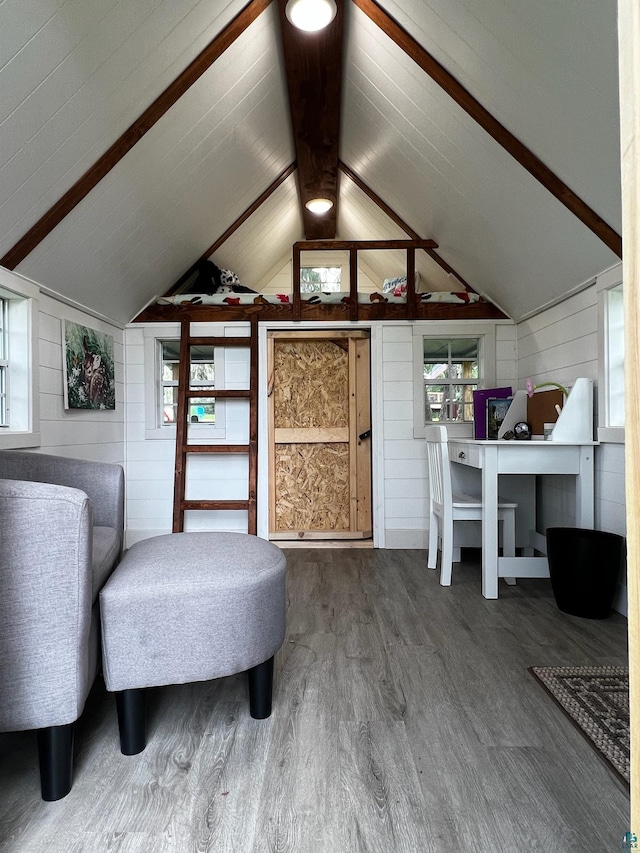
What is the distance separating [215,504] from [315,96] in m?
2.64

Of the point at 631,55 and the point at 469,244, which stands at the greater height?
the point at 469,244

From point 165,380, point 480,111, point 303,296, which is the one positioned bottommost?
point 165,380

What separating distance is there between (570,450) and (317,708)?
6.51ft

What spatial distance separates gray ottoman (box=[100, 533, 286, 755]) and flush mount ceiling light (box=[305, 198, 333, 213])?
3294 mm

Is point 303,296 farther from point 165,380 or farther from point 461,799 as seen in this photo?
point 461,799

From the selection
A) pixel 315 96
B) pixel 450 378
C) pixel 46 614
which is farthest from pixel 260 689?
pixel 450 378

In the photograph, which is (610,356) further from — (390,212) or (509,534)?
(390,212)

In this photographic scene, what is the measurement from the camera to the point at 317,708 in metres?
1.78

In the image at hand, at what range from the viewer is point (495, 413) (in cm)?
374

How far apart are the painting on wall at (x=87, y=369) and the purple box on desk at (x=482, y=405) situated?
2.69 metres

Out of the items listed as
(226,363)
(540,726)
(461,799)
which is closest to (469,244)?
(226,363)

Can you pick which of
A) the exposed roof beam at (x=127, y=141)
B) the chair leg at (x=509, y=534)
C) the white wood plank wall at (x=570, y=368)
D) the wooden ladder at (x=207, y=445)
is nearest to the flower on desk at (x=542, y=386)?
the white wood plank wall at (x=570, y=368)

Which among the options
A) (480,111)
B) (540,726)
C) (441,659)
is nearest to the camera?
(540,726)

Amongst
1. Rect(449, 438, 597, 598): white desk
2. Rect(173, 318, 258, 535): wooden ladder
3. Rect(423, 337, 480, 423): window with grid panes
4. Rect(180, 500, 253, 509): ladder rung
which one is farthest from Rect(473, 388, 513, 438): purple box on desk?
Rect(180, 500, 253, 509): ladder rung
